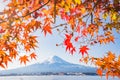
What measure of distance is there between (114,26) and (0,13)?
125 inches

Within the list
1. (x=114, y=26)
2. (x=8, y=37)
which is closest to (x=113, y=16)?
(x=114, y=26)

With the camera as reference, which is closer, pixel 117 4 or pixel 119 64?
pixel 117 4

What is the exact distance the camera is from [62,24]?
7.22 meters

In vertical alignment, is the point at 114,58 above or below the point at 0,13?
below

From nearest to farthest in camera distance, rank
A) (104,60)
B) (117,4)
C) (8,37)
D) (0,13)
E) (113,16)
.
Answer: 1. (0,13)
2. (8,37)
3. (117,4)
4. (113,16)
5. (104,60)

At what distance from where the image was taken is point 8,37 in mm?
5691

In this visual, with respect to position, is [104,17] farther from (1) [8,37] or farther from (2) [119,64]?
(1) [8,37]

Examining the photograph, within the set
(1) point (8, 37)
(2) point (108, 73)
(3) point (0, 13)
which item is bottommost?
(2) point (108, 73)

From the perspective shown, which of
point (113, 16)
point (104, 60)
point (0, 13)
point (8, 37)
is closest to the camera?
point (0, 13)

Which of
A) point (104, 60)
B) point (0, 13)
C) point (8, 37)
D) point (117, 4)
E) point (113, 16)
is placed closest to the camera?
point (0, 13)

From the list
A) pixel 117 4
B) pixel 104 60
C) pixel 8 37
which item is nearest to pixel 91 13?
pixel 117 4

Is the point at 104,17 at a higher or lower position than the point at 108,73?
higher

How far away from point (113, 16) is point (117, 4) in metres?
0.52

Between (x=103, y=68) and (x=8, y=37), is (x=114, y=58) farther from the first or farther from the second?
(x=8, y=37)
